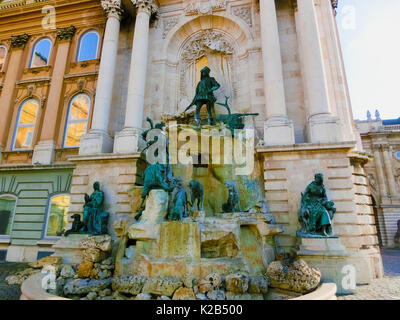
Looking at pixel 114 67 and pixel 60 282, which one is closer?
pixel 60 282

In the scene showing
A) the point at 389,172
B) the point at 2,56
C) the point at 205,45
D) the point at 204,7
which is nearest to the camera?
the point at 204,7

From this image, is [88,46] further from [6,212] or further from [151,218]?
[151,218]

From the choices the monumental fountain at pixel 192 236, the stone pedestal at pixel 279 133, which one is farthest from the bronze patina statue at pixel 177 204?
the stone pedestal at pixel 279 133

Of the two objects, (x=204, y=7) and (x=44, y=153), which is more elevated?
(x=204, y=7)

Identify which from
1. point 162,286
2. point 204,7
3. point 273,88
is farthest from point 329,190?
point 204,7

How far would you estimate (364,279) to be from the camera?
779 cm

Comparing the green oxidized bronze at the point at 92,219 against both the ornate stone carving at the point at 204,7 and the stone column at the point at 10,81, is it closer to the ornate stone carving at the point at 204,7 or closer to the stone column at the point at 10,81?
the stone column at the point at 10,81

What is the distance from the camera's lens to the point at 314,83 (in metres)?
10.3

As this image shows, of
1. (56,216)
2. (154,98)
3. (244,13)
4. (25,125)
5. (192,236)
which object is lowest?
(192,236)

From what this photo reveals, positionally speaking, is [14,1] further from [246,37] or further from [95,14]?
[246,37]

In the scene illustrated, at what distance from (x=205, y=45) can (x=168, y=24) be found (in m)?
2.55

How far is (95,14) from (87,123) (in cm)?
750

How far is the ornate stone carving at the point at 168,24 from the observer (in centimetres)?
1454
